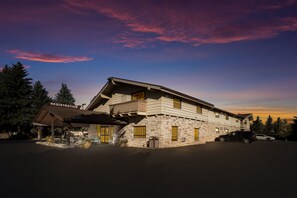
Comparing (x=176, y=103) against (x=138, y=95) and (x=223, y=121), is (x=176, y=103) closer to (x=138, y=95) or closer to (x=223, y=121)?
(x=138, y=95)

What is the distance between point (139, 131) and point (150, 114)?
2527mm

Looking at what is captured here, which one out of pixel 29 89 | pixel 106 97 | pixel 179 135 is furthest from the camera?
pixel 29 89

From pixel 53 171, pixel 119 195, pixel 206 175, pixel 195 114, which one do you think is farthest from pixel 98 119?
pixel 119 195

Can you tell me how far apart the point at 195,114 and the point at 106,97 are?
36.4 ft

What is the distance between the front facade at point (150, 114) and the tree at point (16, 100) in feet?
55.2

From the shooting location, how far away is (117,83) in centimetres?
2759

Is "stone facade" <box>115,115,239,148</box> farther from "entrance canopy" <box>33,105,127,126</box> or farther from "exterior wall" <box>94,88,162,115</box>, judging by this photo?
"entrance canopy" <box>33,105,127,126</box>

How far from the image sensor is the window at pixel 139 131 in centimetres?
2453

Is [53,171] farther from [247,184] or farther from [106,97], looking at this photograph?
[106,97]

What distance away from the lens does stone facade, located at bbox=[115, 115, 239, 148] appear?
22.9 meters

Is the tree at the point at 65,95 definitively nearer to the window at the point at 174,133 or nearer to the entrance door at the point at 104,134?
the entrance door at the point at 104,134

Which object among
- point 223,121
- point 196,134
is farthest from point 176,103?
point 223,121

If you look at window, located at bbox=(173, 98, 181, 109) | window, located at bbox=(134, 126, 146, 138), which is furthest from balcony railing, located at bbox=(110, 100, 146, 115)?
window, located at bbox=(173, 98, 181, 109)

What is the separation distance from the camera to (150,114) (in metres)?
23.8
